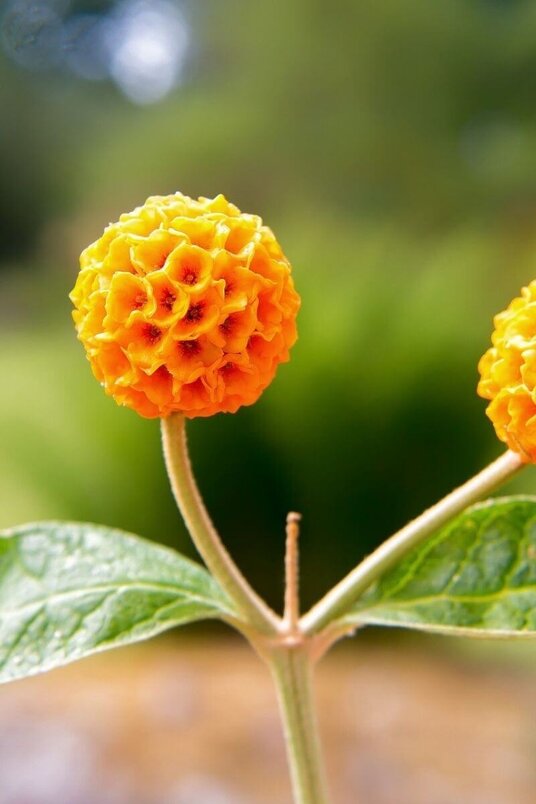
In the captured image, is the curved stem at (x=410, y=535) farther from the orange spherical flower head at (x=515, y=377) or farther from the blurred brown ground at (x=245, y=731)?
the blurred brown ground at (x=245, y=731)

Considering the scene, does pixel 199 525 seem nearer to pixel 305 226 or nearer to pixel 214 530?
pixel 214 530

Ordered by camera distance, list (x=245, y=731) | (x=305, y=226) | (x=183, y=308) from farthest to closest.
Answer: (x=305, y=226) → (x=245, y=731) → (x=183, y=308)

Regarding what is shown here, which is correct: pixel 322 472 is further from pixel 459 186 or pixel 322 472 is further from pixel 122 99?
pixel 122 99

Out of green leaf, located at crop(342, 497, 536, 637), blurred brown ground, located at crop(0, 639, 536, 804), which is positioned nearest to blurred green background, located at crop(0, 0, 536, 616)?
blurred brown ground, located at crop(0, 639, 536, 804)

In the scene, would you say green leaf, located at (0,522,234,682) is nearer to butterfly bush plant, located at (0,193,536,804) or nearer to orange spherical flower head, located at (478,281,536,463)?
butterfly bush plant, located at (0,193,536,804)

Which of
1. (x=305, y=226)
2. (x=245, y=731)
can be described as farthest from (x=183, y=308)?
(x=305, y=226)

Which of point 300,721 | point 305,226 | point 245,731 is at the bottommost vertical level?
point 245,731

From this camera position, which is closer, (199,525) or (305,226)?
(199,525)
